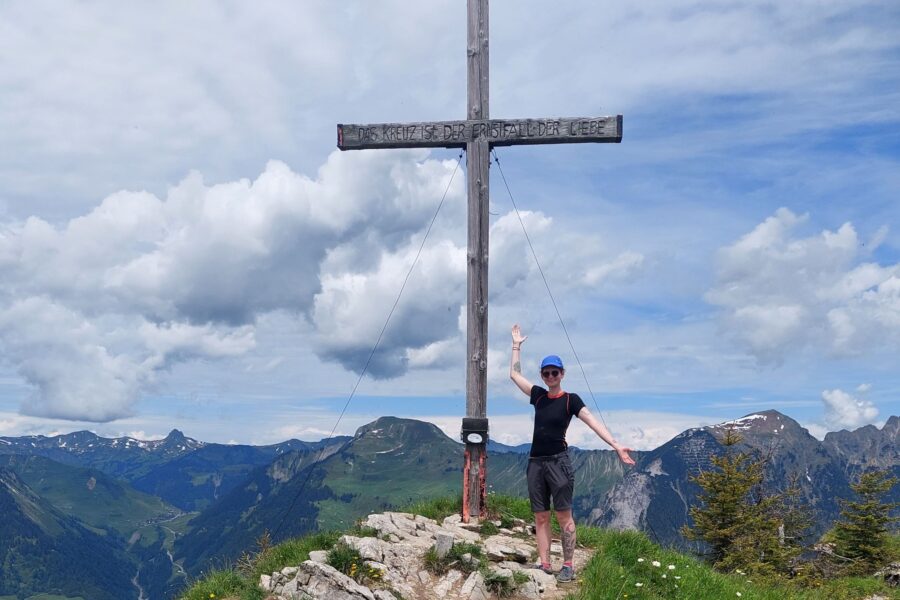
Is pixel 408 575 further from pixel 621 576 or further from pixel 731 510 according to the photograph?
pixel 731 510

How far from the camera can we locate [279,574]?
10188 mm

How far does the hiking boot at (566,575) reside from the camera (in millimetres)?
10031

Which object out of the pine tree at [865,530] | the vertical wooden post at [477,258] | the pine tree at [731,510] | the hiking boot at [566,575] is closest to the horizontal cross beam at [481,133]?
the vertical wooden post at [477,258]

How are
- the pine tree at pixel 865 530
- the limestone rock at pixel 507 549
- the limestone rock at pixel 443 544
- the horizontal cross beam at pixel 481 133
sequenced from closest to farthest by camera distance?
the limestone rock at pixel 443 544
the limestone rock at pixel 507 549
the horizontal cross beam at pixel 481 133
the pine tree at pixel 865 530

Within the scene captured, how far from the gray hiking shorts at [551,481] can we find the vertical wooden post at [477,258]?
3429 mm

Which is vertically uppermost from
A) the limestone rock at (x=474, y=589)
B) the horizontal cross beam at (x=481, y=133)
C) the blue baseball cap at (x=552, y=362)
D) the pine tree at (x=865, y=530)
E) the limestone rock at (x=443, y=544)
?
the horizontal cross beam at (x=481, y=133)

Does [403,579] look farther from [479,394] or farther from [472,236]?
[472,236]

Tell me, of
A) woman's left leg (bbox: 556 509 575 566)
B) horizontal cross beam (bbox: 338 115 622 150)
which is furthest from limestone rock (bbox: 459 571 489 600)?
horizontal cross beam (bbox: 338 115 622 150)

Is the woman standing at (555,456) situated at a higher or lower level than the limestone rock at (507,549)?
higher

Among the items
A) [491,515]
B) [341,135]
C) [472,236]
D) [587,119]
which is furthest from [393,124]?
[491,515]

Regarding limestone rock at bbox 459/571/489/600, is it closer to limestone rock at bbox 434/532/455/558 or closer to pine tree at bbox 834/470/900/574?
limestone rock at bbox 434/532/455/558

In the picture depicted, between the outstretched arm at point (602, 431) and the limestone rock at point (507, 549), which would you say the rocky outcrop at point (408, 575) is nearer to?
the limestone rock at point (507, 549)

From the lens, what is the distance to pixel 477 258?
14211mm

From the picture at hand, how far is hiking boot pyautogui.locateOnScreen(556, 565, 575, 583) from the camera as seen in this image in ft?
32.9
